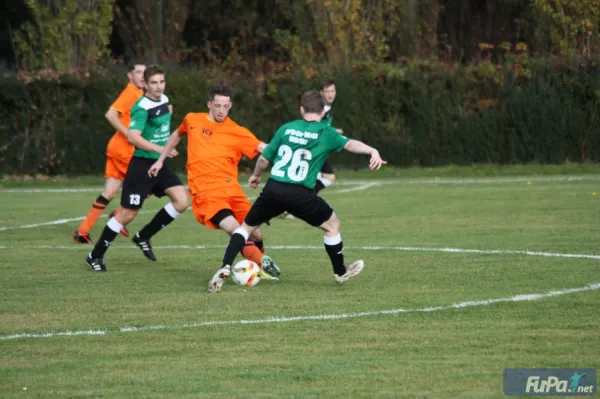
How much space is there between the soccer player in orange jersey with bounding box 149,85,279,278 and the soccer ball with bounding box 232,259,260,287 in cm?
32

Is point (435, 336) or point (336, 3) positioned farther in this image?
point (336, 3)

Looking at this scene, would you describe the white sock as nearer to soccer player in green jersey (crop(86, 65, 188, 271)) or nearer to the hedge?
soccer player in green jersey (crop(86, 65, 188, 271))

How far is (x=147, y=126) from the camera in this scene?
1172 cm

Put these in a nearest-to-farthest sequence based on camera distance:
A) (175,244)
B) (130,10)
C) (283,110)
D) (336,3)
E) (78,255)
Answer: (78,255), (175,244), (283,110), (336,3), (130,10)

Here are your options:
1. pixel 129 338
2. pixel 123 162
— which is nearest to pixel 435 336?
pixel 129 338

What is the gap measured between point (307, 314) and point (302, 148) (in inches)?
70.0

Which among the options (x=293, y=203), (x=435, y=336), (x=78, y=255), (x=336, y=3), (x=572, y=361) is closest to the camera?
(x=572, y=361)

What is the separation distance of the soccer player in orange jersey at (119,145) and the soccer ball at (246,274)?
3829 millimetres

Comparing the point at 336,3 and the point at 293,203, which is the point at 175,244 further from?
the point at 336,3

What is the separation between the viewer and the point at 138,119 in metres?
11.5

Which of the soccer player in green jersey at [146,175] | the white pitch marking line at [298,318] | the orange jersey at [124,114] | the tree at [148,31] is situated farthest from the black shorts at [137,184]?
the tree at [148,31]

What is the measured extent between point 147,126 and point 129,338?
15.1 ft

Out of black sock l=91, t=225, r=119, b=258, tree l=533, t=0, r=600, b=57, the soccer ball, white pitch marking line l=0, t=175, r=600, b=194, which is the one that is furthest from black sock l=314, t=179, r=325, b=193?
tree l=533, t=0, r=600, b=57

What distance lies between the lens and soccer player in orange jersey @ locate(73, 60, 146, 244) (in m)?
13.4
